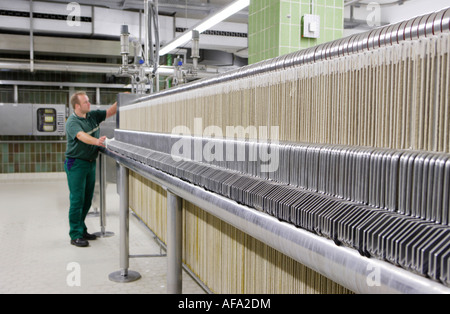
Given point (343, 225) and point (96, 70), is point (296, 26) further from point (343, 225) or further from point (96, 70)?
point (96, 70)

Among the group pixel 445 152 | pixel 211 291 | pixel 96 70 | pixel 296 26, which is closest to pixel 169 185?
pixel 211 291

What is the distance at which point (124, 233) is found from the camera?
301cm

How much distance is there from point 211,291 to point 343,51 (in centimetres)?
106

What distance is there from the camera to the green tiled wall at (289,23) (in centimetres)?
344

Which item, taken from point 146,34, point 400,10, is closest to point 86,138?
point 146,34

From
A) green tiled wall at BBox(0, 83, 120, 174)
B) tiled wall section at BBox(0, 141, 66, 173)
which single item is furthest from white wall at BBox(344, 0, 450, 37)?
tiled wall section at BBox(0, 141, 66, 173)

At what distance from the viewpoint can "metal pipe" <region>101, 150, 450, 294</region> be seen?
536 millimetres

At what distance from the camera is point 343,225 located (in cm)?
63

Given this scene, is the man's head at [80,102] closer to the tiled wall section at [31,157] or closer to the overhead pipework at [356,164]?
the overhead pipework at [356,164]

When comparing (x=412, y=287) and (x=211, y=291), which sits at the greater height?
(x=412, y=287)

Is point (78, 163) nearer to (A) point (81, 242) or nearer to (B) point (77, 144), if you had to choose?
(B) point (77, 144)

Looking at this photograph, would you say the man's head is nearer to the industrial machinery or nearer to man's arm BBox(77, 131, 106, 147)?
man's arm BBox(77, 131, 106, 147)

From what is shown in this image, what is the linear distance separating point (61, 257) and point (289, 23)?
2.86 metres

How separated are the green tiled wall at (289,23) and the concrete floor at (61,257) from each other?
80.9 inches
